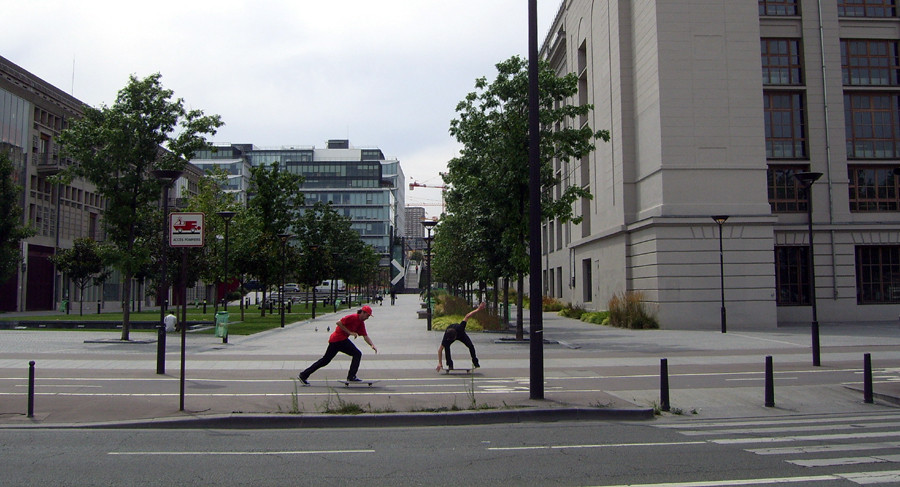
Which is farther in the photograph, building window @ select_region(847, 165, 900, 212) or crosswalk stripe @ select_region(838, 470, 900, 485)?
building window @ select_region(847, 165, 900, 212)

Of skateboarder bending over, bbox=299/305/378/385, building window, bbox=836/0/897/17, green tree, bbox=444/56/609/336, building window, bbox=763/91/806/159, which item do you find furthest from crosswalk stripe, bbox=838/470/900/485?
building window, bbox=836/0/897/17

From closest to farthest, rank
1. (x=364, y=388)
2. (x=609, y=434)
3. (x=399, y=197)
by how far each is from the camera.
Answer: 1. (x=609, y=434)
2. (x=364, y=388)
3. (x=399, y=197)

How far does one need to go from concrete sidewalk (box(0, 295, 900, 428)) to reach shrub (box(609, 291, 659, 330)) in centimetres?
474

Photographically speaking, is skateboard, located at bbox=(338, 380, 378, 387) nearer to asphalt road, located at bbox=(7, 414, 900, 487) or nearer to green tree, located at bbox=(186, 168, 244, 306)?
asphalt road, located at bbox=(7, 414, 900, 487)

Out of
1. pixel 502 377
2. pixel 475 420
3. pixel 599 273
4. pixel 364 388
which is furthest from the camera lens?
pixel 599 273

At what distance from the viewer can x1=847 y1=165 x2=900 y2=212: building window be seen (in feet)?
128

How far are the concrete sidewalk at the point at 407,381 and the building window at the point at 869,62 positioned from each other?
1843 centimetres

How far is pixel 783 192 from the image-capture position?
3841 centimetres

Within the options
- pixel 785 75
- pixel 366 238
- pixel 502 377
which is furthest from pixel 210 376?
pixel 366 238

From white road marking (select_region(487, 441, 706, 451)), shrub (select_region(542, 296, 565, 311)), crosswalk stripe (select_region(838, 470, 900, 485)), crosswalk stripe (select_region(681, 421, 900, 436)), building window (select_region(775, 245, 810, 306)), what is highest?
building window (select_region(775, 245, 810, 306))

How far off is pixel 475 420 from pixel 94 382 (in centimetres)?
898

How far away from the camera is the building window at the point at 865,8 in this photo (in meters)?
39.5

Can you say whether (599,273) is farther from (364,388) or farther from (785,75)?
(364,388)

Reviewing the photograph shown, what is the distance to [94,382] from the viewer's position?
1482 centimetres
